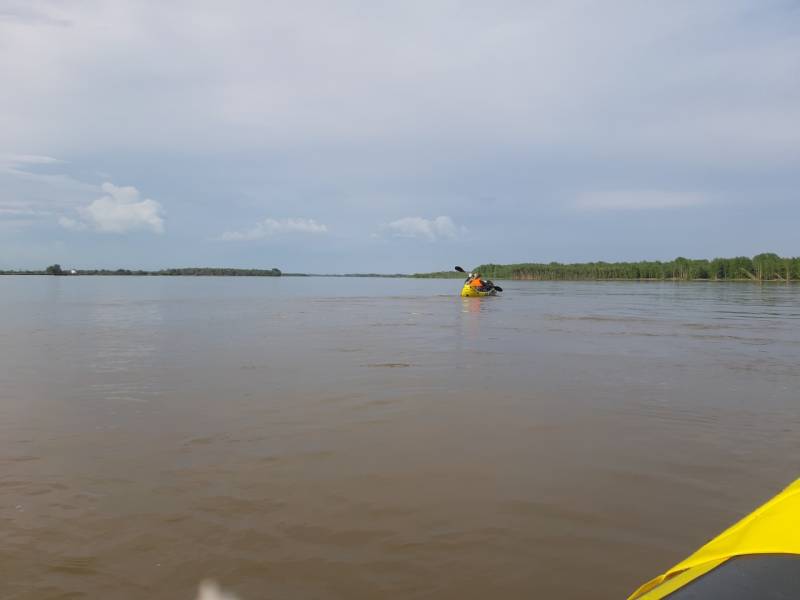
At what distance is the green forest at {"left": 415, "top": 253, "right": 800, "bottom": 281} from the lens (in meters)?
82.1

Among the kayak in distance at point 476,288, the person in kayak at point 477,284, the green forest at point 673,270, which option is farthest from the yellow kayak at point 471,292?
the green forest at point 673,270

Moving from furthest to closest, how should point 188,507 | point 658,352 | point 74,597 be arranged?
1. point 658,352
2. point 188,507
3. point 74,597

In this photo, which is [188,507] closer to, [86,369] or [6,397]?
[6,397]

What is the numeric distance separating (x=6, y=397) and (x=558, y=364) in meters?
10.4

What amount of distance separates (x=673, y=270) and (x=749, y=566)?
351 feet

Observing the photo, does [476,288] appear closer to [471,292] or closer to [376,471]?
[471,292]

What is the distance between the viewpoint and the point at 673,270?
320 feet

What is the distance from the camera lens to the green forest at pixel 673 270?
82.1m

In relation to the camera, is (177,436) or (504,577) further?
(177,436)

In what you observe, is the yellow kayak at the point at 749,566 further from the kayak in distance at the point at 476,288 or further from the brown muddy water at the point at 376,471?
the kayak in distance at the point at 476,288

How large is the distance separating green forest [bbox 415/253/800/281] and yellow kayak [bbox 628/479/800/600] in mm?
92238

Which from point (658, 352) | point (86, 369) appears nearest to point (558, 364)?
point (658, 352)

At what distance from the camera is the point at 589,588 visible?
3.48 metres

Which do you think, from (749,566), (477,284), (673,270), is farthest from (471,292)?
(673,270)
